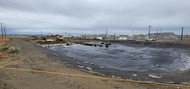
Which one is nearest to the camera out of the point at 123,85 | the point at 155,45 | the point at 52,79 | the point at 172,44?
the point at 123,85

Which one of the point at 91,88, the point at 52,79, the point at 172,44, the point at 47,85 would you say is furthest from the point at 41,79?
the point at 172,44

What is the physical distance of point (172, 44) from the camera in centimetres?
4697

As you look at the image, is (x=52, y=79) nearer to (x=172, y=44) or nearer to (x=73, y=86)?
(x=73, y=86)

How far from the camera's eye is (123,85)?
8273 millimetres

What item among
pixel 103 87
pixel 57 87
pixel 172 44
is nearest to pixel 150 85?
pixel 103 87

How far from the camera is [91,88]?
Result: 7523 mm

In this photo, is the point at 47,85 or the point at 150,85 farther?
the point at 150,85

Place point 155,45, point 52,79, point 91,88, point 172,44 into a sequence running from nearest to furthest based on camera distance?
point 91,88, point 52,79, point 172,44, point 155,45

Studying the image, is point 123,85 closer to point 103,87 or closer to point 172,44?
point 103,87

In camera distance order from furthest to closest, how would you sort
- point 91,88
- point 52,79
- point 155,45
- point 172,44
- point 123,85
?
point 155,45 → point 172,44 → point 52,79 → point 123,85 → point 91,88

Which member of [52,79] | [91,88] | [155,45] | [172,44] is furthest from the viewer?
[155,45]

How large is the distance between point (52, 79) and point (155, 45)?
45.1 metres

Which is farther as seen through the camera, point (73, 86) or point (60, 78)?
point (60, 78)

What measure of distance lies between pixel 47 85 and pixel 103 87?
222 centimetres
